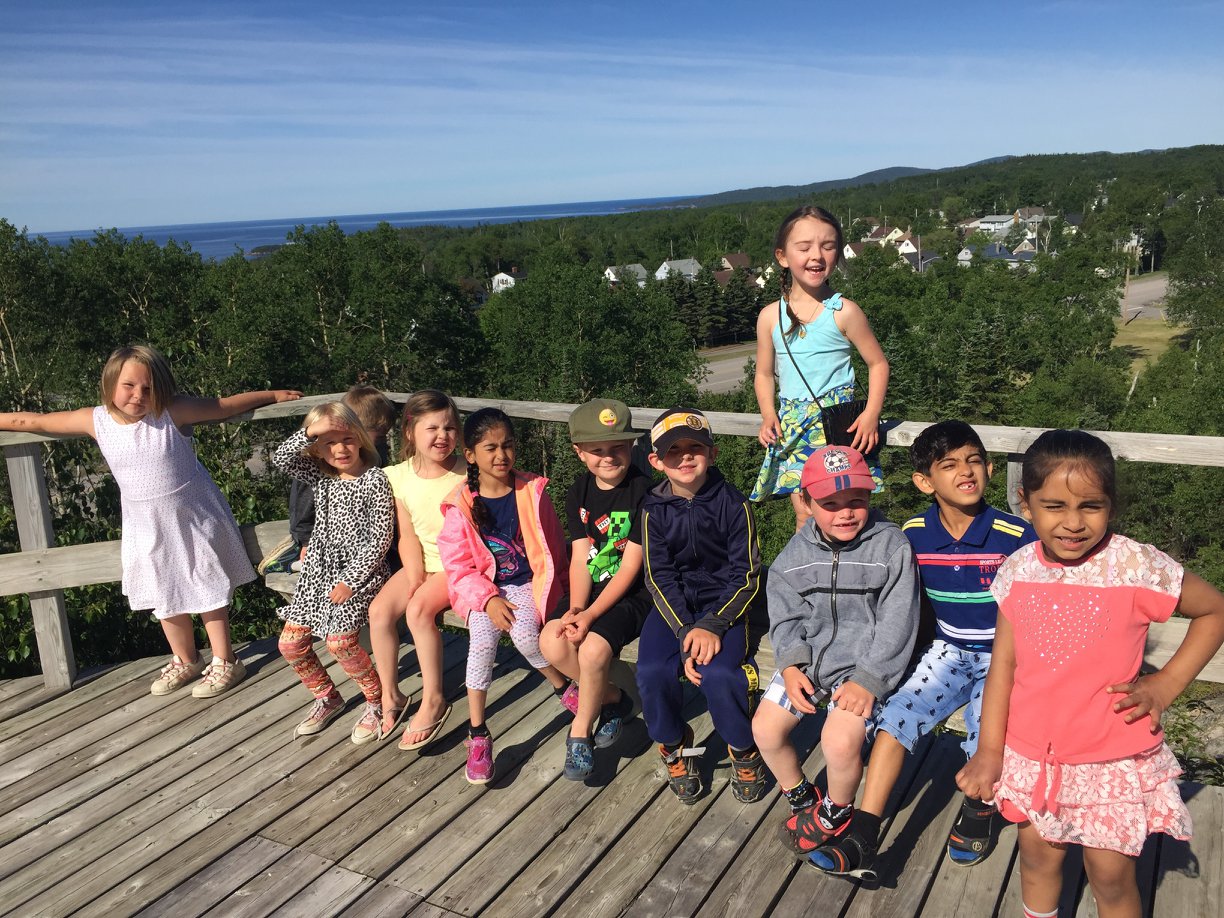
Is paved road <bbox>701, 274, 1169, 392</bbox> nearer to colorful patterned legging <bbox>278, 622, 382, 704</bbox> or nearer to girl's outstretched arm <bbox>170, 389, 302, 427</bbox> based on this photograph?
girl's outstretched arm <bbox>170, 389, 302, 427</bbox>

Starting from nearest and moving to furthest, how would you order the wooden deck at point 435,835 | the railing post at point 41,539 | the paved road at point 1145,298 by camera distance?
the wooden deck at point 435,835
the railing post at point 41,539
the paved road at point 1145,298

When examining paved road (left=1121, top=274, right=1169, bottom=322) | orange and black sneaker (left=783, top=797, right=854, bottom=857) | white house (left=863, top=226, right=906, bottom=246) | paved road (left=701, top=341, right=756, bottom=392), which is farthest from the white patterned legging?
white house (left=863, top=226, right=906, bottom=246)

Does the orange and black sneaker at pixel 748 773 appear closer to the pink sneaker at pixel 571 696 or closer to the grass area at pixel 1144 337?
the pink sneaker at pixel 571 696

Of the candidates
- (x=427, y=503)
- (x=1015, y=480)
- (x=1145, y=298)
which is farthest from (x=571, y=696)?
(x=1145, y=298)

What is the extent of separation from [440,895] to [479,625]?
3.06ft

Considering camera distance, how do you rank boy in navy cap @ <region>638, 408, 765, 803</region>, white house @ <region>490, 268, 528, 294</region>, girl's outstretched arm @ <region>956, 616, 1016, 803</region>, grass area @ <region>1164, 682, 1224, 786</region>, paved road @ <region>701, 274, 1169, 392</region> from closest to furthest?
girl's outstretched arm @ <region>956, 616, 1016, 803</region>
boy in navy cap @ <region>638, 408, 765, 803</region>
grass area @ <region>1164, 682, 1224, 786</region>
paved road @ <region>701, 274, 1169, 392</region>
white house @ <region>490, 268, 528, 294</region>

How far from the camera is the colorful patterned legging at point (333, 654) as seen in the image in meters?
3.37

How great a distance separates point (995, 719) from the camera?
2102 millimetres

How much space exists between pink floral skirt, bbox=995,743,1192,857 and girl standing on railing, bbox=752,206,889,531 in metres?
1.27

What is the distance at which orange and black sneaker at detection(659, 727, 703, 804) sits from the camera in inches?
111

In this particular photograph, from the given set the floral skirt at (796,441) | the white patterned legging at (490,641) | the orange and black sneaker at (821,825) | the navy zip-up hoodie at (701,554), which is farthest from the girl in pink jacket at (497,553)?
the orange and black sneaker at (821,825)

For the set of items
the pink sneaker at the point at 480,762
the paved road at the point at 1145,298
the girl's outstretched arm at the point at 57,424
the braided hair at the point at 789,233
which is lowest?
the paved road at the point at 1145,298

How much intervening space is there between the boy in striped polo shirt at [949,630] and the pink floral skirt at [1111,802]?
394 millimetres

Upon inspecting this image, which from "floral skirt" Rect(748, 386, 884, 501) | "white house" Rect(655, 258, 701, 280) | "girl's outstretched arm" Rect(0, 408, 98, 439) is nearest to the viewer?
"floral skirt" Rect(748, 386, 884, 501)
